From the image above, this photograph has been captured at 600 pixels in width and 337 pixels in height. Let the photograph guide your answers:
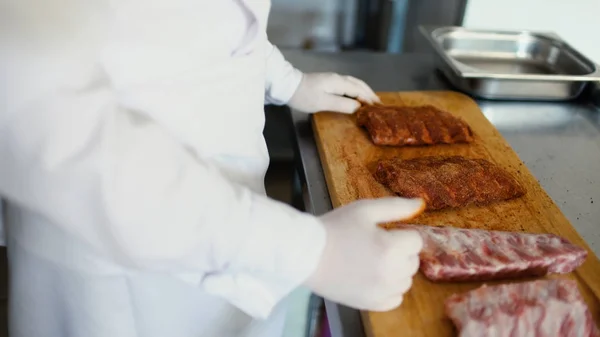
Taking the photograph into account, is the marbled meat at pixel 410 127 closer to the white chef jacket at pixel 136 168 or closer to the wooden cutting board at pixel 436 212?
the wooden cutting board at pixel 436 212

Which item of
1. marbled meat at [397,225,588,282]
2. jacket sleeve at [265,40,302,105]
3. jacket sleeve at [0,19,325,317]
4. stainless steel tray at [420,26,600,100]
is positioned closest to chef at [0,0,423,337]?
jacket sleeve at [0,19,325,317]

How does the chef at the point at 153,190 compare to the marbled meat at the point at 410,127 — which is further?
the marbled meat at the point at 410,127

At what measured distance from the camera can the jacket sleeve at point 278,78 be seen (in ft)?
3.25

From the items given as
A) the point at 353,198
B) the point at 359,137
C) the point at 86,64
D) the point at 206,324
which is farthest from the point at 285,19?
the point at 86,64

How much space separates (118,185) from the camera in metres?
0.49

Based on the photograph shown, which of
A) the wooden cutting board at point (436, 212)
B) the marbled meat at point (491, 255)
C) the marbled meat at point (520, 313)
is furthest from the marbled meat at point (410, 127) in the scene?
the marbled meat at point (520, 313)

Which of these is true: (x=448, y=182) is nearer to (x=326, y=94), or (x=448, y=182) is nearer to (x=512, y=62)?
(x=326, y=94)

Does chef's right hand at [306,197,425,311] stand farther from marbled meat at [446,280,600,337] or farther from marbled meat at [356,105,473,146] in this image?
marbled meat at [356,105,473,146]

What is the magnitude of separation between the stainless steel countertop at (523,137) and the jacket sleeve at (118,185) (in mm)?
251

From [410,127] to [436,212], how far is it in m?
0.23

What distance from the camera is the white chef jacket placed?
0.47 m

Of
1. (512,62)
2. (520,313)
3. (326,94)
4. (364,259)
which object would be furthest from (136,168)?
(512,62)

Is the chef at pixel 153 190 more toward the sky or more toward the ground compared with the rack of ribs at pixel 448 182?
more toward the sky

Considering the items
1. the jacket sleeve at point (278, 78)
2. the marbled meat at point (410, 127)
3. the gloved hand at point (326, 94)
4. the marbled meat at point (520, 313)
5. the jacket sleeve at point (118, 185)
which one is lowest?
the marbled meat at point (520, 313)
